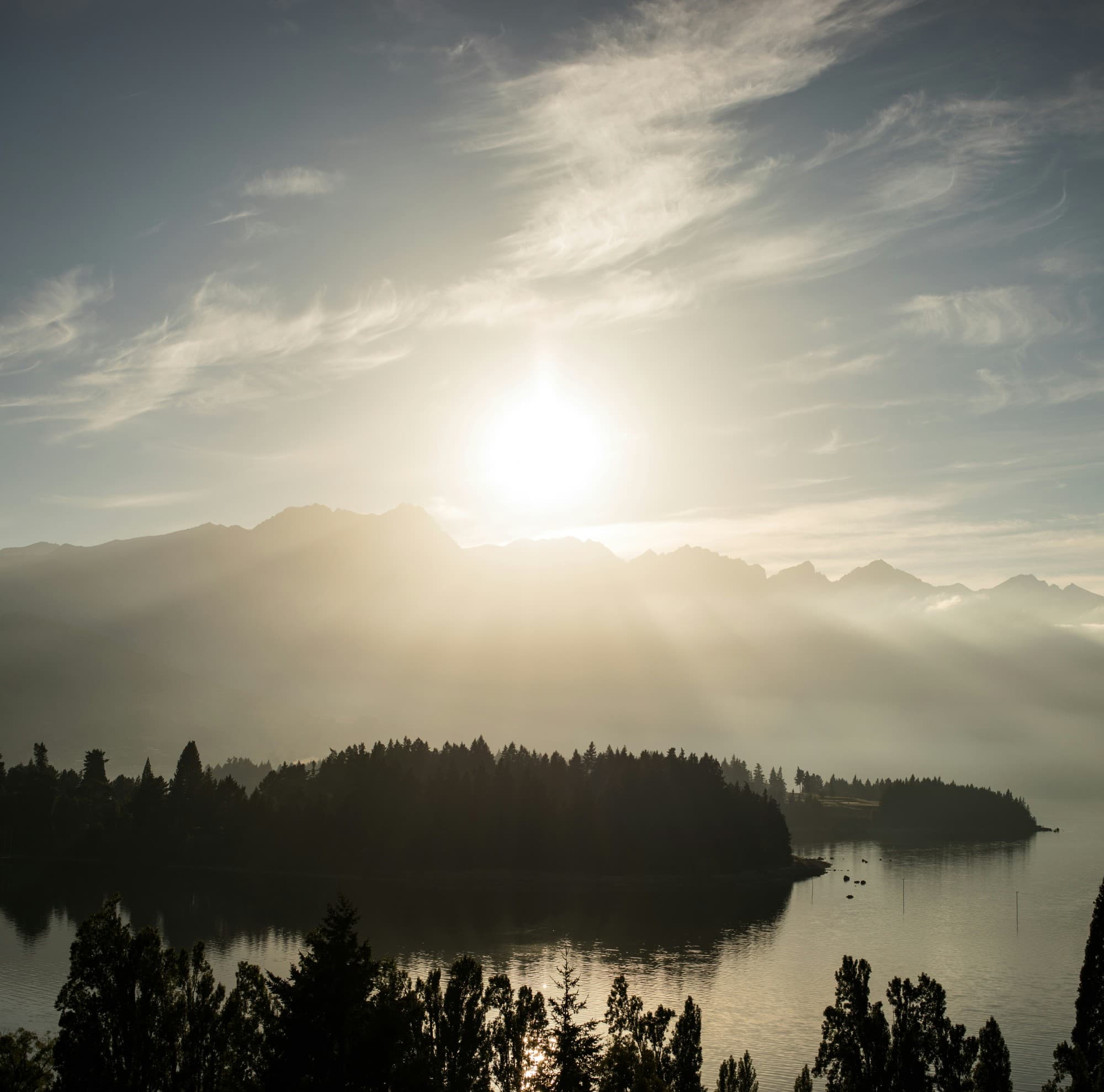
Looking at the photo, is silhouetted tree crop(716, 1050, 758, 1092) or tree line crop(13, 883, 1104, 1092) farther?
silhouetted tree crop(716, 1050, 758, 1092)

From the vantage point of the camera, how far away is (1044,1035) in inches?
3745

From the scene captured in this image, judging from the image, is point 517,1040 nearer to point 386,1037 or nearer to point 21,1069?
point 386,1037

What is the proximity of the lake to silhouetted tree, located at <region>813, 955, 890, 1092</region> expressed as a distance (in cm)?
1444

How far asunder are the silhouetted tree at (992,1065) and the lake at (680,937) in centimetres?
1966

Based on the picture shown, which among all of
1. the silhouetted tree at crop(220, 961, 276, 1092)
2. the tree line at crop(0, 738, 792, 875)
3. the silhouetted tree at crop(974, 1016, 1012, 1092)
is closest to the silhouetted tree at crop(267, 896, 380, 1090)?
the silhouetted tree at crop(220, 961, 276, 1092)

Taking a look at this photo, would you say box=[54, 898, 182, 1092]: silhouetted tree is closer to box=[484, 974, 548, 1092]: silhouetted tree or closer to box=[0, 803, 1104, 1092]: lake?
box=[484, 974, 548, 1092]: silhouetted tree

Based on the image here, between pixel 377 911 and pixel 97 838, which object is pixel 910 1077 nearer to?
pixel 377 911

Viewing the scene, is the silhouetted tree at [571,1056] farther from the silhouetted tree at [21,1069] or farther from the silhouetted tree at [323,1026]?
the silhouetted tree at [21,1069]

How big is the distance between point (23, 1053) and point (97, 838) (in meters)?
164

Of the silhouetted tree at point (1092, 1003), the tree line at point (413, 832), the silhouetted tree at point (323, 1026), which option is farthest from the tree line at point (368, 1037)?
the tree line at point (413, 832)

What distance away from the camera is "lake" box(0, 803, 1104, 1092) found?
3954 inches

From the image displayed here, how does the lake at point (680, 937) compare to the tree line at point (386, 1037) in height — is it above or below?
below

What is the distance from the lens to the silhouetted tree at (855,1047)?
65.4 meters

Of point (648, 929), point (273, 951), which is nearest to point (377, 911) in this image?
point (273, 951)
